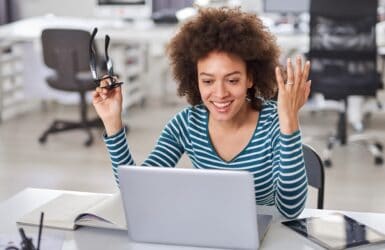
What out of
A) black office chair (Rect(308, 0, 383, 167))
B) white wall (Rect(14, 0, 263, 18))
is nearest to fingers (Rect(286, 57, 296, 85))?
black office chair (Rect(308, 0, 383, 167))

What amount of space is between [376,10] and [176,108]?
219 cm

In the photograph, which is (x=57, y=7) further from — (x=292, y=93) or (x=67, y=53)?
(x=292, y=93)

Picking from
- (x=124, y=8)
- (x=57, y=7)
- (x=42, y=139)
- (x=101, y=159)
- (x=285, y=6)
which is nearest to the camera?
(x=101, y=159)

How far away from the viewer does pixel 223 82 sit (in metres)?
1.65

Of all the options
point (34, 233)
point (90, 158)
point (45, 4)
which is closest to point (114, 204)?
point (34, 233)

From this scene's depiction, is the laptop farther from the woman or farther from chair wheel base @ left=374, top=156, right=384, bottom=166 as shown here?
chair wheel base @ left=374, top=156, right=384, bottom=166

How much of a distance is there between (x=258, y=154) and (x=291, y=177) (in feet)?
0.67

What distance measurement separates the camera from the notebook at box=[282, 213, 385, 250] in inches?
53.6

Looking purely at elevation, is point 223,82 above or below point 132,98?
above

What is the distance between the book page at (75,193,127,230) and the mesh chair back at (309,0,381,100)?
2703mm

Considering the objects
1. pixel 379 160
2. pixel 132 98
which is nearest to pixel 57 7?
pixel 132 98

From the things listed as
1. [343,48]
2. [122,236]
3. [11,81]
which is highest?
[343,48]

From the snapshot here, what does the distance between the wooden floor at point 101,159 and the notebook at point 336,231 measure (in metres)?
1.39

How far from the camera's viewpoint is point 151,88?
6.09 metres
